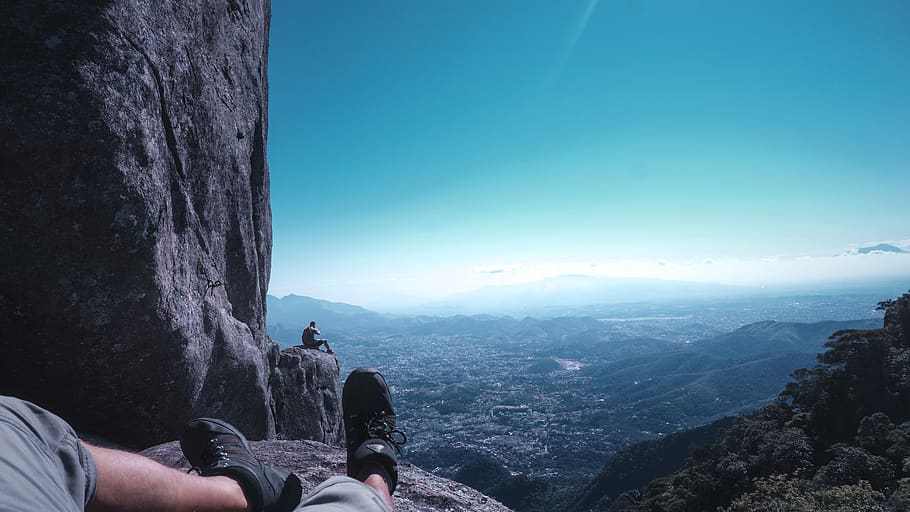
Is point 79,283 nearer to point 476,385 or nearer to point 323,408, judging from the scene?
point 323,408

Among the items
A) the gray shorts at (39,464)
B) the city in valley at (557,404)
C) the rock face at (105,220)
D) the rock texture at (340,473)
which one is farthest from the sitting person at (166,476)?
the city in valley at (557,404)

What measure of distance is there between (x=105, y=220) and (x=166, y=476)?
160 inches

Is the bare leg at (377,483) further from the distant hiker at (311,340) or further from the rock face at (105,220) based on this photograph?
the distant hiker at (311,340)

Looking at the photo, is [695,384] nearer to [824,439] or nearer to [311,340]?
[824,439]

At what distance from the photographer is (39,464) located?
6.68ft

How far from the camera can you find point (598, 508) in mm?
62531

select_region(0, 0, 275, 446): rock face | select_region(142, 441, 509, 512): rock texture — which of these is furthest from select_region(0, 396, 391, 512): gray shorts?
select_region(0, 0, 275, 446): rock face

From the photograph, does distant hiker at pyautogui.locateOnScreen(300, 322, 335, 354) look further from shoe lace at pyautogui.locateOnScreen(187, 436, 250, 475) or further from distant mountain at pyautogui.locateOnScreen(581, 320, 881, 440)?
distant mountain at pyautogui.locateOnScreen(581, 320, 881, 440)

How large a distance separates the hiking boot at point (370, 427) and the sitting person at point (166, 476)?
0.6 inches

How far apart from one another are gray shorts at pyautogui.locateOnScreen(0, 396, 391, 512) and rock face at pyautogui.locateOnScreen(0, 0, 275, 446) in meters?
4.06

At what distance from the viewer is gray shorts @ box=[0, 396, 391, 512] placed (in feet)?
5.73

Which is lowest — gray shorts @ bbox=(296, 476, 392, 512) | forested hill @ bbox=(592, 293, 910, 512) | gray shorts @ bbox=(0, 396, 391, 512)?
forested hill @ bbox=(592, 293, 910, 512)

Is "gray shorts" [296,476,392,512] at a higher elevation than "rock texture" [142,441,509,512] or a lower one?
higher

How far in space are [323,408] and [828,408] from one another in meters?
51.0
